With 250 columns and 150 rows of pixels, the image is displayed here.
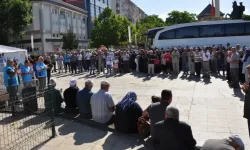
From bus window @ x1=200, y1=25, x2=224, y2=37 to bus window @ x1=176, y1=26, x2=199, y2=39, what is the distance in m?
0.53

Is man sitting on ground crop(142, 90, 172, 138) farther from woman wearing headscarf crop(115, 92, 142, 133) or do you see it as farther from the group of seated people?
woman wearing headscarf crop(115, 92, 142, 133)

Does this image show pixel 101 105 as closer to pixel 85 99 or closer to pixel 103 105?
pixel 103 105

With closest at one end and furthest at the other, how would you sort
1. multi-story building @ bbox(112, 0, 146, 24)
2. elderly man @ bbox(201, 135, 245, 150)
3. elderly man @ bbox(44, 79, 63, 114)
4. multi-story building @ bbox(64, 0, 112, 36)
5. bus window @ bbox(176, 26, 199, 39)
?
elderly man @ bbox(201, 135, 245, 150) < elderly man @ bbox(44, 79, 63, 114) < bus window @ bbox(176, 26, 199, 39) < multi-story building @ bbox(64, 0, 112, 36) < multi-story building @ bbox(112, 0, 146, 24)

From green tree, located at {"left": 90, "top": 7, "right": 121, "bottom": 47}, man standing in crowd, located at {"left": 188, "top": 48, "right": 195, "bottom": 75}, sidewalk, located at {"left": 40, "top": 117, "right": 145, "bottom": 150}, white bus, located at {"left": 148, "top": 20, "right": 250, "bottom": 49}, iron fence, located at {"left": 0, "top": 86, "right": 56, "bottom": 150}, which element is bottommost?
sidewalk, located at {"left": 40, "top": 117, "right": 145, "bottom": 150}

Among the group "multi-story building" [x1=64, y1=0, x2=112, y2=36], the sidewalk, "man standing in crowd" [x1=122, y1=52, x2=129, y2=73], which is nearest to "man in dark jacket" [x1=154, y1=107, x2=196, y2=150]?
the sidewalk

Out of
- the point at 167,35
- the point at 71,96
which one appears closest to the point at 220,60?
the point at 167,35

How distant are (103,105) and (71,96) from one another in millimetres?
1675

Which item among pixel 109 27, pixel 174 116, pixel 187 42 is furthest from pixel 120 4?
pixel 174 116

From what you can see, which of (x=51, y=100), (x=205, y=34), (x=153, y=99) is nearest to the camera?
(x=153, y=99)

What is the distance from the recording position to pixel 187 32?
26.9m

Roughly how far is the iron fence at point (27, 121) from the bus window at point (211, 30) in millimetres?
20562

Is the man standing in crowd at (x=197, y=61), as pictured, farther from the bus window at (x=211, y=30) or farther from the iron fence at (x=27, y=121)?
the iron fence at (x=27, y=121)

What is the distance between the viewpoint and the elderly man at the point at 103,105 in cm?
731

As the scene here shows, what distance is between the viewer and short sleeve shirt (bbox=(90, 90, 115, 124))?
24.0ft
